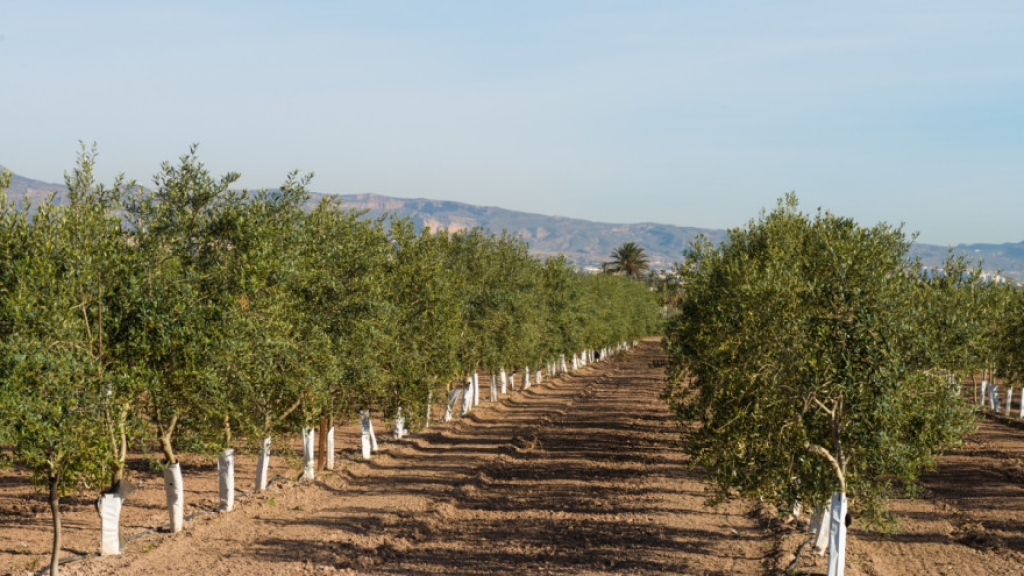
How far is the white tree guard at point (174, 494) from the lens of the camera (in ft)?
78.5

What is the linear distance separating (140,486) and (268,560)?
11.7 meters

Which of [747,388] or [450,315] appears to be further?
[450,315]

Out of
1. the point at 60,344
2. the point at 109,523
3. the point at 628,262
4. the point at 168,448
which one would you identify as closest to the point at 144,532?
the point at 109,523

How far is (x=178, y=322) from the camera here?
69.5 ft

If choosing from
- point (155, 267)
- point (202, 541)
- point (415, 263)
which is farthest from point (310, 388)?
point (415, 263)

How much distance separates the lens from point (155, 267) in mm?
21219

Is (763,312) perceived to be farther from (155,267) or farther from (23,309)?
(23,309)

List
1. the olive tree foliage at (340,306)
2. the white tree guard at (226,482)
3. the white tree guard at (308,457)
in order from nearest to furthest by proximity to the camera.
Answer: the white tree guard at (226,482)
the olive tree foliage at (340,306)
the white tree guard at (308,457)

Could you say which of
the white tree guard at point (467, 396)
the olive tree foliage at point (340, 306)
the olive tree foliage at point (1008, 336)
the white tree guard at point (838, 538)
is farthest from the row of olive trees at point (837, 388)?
the olive tree foliage at point (1008, 336)

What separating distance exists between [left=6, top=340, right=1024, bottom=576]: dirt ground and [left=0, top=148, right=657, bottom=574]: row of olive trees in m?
2.52

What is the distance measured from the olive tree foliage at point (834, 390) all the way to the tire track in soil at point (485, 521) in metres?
3.24

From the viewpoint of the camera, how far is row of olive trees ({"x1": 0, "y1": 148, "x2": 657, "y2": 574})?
61.6ft

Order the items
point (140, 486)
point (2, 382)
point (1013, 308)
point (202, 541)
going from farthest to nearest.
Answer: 1. point (1013, 308)
2. point (140, 486)
3. point (202, 541)
4. point (2, 382)

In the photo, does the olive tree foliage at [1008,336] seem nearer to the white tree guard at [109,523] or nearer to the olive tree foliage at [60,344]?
the white tree guard at [109,523]
